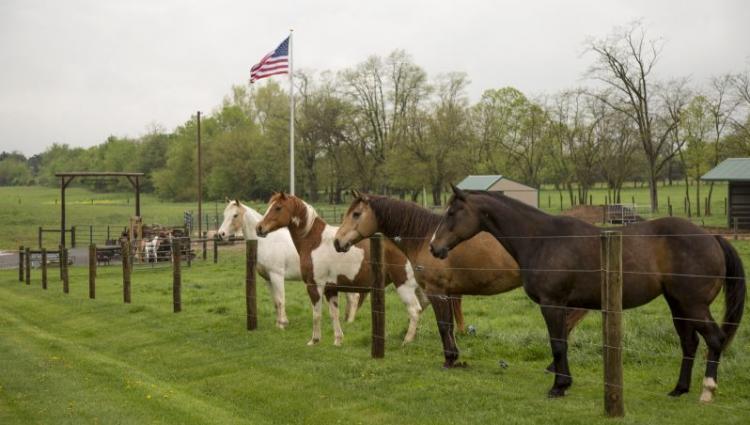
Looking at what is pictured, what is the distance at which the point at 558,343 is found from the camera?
6.77m

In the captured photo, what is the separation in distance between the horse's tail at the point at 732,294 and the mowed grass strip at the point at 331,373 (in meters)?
0.62

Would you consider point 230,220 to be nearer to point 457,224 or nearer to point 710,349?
point 457,224

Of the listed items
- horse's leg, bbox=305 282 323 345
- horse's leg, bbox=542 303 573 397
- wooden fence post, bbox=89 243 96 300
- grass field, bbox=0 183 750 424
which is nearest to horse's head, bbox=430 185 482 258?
horse's leg, bbox=542 303 573 397

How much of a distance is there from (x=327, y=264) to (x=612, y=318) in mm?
5218

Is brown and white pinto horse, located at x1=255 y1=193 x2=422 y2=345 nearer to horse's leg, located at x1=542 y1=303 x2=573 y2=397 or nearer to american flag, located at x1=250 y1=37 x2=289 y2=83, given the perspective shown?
Answer: horse's leg, located at x1=542 y1=303 x2=573 y2=397

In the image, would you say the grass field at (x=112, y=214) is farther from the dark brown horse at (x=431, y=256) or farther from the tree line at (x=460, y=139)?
the dark brown horse at (x=431, y=256)

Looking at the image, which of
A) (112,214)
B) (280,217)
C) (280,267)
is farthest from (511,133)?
(280,217)

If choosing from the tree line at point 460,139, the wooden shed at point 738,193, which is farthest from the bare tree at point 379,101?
the wooden shed at point 738,193

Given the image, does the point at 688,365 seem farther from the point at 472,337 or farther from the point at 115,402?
the point at 115,402

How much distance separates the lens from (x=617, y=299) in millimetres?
5922

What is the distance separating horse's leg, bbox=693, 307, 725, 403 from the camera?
6.31 m

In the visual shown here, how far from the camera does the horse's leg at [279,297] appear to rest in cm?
1192

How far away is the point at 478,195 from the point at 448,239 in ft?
1.85

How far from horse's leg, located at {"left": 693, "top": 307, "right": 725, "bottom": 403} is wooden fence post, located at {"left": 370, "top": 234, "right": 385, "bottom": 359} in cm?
368
